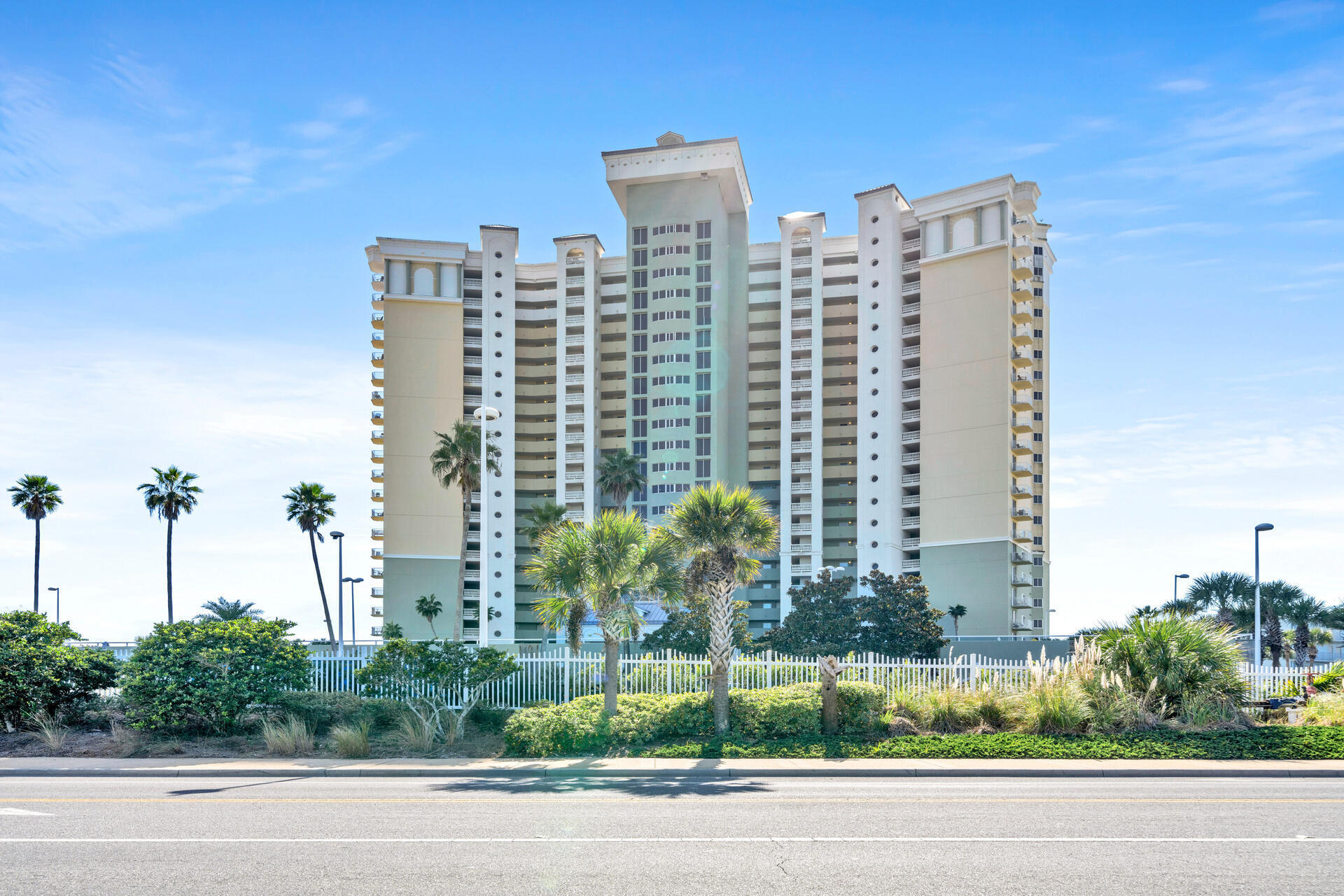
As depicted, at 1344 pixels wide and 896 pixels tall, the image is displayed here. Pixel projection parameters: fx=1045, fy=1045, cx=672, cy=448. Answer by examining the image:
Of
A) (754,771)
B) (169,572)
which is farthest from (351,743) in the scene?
(169,572)

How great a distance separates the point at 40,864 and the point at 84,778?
9212mm

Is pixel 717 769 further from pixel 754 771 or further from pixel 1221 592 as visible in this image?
pixel 1221 592

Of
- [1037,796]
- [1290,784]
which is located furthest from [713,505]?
[1290,784]

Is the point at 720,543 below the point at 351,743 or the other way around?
the other way around

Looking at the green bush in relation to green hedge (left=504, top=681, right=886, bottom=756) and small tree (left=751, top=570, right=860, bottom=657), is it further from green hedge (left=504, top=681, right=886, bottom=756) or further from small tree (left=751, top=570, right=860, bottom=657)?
small tree (left=751, top=570, right=860, bottom=657)

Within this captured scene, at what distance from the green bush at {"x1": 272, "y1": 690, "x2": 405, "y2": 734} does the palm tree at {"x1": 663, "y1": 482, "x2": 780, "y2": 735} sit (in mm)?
7116

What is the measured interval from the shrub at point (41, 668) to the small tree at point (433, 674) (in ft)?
20.4

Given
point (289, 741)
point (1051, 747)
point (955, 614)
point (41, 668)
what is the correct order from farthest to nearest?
1. point (955, 614)
2. point (41, 668)
3. point (289, 741)
4. point (1051, 747)

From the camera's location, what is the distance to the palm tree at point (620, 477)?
328ft

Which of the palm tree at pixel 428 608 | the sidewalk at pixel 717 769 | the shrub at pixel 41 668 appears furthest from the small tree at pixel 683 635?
the palm tree at pixel 428 608

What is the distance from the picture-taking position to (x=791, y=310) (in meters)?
103

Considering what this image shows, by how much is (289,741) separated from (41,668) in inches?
266

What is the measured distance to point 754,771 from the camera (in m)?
18.4

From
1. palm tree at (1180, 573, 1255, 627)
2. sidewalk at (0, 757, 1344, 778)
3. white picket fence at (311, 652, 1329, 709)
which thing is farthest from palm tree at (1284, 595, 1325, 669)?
sidewalk at (0, 757, 1344, 778)
